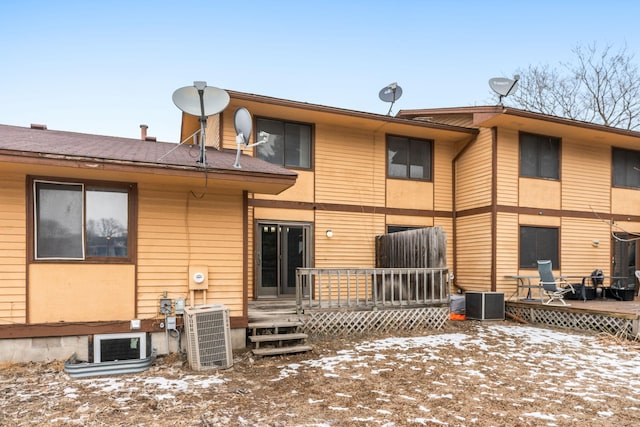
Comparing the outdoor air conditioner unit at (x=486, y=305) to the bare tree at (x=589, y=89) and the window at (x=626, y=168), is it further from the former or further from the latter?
the bare tree at (x=589, y=89)

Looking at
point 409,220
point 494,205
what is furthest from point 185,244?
point 494,205

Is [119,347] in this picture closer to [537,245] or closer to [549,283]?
[549,283]

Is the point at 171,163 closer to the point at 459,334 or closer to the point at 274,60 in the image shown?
the point at 459,334

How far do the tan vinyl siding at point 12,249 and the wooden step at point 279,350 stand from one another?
10.7 ft

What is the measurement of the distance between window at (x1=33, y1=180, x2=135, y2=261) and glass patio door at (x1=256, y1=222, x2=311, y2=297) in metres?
3.85

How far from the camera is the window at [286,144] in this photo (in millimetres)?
10164

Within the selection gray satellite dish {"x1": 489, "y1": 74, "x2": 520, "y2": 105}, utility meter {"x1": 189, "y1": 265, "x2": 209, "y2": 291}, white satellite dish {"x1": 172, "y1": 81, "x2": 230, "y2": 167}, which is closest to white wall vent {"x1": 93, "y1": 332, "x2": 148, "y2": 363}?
utility meter {"x1": 189, "y1": 265, "x2": 209, "y2": 291}

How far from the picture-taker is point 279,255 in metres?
10.2

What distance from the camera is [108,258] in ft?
20.8

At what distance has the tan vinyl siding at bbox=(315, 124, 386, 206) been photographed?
10.7m

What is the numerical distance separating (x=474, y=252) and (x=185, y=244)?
7.70 m

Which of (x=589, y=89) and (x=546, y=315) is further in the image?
(x=589, y=89)

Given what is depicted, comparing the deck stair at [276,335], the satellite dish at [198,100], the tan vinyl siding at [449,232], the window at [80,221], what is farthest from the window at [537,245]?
the window at [80,221]

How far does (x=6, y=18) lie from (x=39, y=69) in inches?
221
